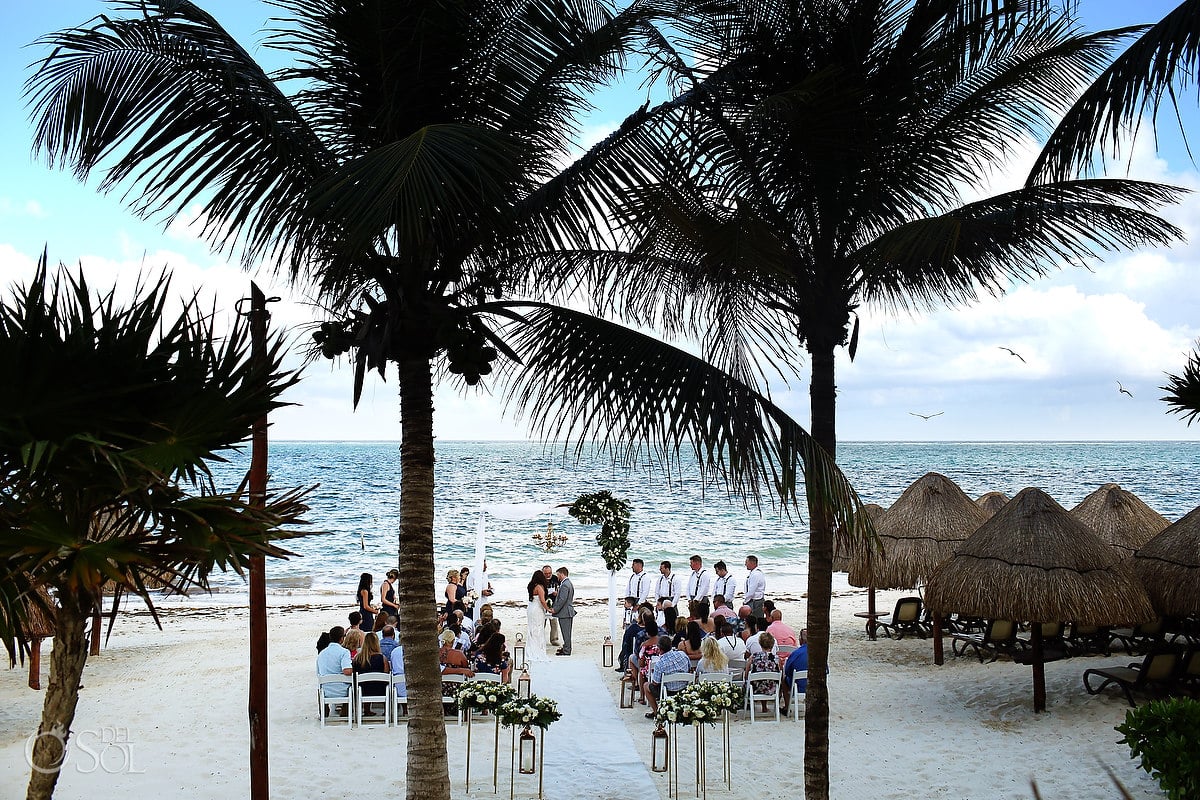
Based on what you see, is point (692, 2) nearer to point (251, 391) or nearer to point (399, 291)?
point (399, 291)

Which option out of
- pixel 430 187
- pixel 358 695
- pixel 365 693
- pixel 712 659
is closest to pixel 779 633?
pixel 712 659

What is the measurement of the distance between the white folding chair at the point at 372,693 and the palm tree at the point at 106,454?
25.9ft

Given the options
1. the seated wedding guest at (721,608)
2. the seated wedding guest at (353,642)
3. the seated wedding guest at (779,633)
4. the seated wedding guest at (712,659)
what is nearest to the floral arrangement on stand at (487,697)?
the seated wedding guest at (712,659)

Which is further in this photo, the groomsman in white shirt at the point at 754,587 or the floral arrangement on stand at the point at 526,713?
the groomsman in white shirt at the point at 754,587

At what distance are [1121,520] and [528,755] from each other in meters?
12.2

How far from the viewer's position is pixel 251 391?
4.67m

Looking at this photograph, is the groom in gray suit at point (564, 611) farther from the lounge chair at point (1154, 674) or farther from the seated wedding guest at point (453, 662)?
the lounge chair at point (1154, 674)

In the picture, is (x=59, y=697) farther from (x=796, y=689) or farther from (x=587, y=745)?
(x=796, y=689)

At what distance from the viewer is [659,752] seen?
11.2m

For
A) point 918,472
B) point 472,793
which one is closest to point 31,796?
point 472,793

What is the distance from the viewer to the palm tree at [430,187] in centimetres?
635

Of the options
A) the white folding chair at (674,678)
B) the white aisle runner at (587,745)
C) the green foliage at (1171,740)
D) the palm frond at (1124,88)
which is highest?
the palm frond at (1124,88)

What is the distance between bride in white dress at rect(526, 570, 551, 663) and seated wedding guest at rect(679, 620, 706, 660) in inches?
136

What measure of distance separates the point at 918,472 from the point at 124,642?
95924 mm
